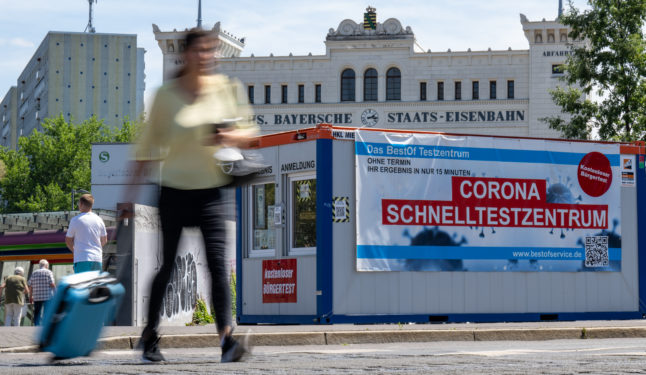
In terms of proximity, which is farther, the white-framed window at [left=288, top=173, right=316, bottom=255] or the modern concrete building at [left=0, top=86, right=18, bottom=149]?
the modern concrete building at [left=0, top=86, right=18, bottom=149]

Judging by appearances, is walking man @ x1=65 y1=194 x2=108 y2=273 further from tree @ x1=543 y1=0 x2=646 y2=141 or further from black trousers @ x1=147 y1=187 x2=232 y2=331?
tree @ x1=543 y1=0 x2=646 y2=141

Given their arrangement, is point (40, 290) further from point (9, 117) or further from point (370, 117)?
point (9, 117)

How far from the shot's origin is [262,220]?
16.7m

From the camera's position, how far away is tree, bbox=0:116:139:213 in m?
92.4

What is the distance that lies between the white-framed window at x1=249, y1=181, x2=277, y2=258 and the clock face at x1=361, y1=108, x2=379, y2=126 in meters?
64.1

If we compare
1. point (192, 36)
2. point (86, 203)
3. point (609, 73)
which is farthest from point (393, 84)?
point (192, 36)

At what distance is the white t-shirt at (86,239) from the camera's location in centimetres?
1205

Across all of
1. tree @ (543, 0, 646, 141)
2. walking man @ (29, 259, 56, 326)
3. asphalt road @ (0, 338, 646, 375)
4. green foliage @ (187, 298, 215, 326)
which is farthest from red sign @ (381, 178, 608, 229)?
tree @ (543, 0, 646, 141)

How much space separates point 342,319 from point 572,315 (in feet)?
11.9

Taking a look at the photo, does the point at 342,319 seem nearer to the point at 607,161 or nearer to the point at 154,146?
the point at 607,161

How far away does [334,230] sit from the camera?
15727 mm

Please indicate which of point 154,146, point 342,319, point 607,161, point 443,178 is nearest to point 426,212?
point 443,178

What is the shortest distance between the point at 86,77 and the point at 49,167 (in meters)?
40.6

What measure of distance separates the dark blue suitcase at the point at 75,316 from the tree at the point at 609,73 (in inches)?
1040
